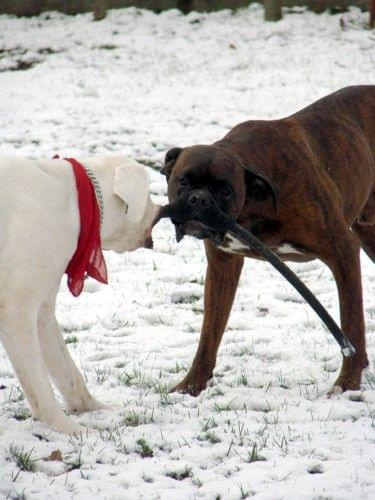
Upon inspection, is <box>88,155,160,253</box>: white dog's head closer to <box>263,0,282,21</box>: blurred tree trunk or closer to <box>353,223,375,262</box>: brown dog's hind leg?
<box>353,223,375,262</box>: brown dog's hind leg

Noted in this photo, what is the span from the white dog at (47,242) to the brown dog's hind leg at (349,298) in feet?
3.23

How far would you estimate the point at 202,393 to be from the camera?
483cm

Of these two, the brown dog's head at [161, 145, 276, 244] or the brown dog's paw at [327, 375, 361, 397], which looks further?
the brown dog's paw at [327, 375, 361, 397]

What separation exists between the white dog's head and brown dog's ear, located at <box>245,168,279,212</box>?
19.2 inches

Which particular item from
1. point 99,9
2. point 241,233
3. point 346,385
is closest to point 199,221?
point 241,233

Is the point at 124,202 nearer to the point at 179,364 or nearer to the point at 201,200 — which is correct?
the point at 201,200

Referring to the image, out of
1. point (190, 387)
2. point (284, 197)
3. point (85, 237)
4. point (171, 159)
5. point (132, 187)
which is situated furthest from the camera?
point (190, 387)

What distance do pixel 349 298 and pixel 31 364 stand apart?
68.7 inches

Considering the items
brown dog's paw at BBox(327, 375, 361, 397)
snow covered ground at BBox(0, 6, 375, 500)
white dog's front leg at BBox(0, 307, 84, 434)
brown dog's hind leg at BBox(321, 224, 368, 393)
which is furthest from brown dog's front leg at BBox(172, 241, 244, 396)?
white dog's front leg at BBox(0, 307, 84, 434)

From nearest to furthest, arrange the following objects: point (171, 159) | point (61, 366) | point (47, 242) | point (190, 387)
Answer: point (47, 242), point (61, 366), point (171, 159), point (190, 387)

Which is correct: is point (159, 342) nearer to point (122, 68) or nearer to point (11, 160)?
point (11, 160)

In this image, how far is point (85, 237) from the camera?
425cm

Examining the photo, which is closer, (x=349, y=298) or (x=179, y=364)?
(x=349, y=298)

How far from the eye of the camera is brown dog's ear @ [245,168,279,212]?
446 centimetres
